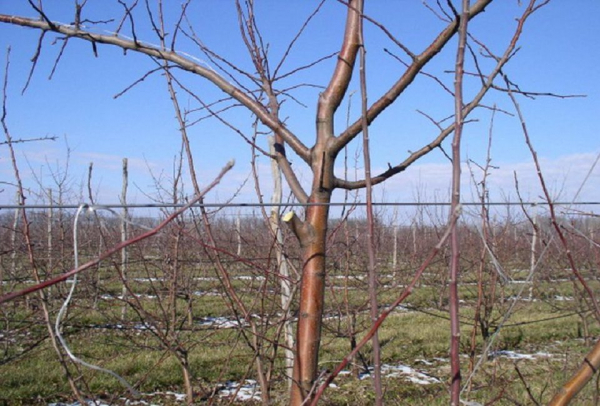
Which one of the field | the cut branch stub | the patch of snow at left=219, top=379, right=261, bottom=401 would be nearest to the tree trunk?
the cut branch stub

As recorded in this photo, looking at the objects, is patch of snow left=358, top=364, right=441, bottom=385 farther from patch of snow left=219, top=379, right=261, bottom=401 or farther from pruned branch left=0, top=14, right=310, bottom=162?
pruned branch left=0, top=14, right=310, bottom=162

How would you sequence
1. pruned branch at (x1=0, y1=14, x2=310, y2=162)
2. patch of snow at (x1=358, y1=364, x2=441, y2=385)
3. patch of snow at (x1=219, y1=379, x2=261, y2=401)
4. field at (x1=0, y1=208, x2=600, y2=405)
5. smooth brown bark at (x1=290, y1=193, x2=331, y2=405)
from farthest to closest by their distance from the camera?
1. patch of snow at (x1=358, y1=364, x2=441, y2=385)
2. patch of snow at (x1=219, y1=379, x2=261, y2=401)
3. field at (x1=0, y1=208, x2=600, y2=405)
4. pruned branch at (x1=0, y1=14, x2=310, y2=162)
5. smooth brown bark at (x1=290, y1=193, x2=331, y2=405)

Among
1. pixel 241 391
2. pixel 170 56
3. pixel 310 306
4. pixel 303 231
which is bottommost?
pixel 241 391

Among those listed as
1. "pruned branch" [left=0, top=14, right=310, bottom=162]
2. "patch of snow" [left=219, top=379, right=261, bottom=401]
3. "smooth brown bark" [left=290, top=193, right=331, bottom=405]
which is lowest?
"patch of snow" [left=219, top=379, right=261, bottom=401]

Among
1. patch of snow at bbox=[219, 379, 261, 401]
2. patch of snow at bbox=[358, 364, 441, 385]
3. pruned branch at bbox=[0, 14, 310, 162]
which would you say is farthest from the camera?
patch of snow at bbox=[358, 364, 441, 385]

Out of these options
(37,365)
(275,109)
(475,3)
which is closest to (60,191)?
(37,365)

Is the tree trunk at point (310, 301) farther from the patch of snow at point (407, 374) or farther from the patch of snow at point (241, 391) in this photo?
the patch of snow at point (407, 374)

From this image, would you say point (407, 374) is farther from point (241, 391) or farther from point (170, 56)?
point (170, 56)

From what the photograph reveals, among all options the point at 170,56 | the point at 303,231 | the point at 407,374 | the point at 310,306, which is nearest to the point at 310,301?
the point at 310,306

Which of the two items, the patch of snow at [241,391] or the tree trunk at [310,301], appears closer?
the tree trunk at [310,301]

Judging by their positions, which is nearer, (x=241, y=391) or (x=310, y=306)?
(x=310, y=306)

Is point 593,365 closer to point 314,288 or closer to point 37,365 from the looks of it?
point 314,288

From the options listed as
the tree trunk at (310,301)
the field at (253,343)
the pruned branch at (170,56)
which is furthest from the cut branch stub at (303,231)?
the field at (253,343)

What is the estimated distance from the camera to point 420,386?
550cm
